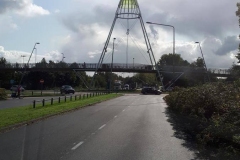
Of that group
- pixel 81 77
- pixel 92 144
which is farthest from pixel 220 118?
pixel 81 77

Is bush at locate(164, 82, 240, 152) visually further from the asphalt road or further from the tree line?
the tree line

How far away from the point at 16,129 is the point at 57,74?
97.1 meters

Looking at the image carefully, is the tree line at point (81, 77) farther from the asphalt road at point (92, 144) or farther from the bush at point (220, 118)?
the asphalt road at point (92, 144)

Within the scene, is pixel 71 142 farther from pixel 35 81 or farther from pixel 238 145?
pixel 35 81

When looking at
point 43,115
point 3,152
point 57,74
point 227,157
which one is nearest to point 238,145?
point 227,157

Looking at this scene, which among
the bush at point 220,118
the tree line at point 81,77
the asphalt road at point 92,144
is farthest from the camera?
the tree line at point 81,77

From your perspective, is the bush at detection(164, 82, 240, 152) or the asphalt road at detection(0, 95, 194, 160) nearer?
the asphalt road at detection(0, 95, 194, 160)

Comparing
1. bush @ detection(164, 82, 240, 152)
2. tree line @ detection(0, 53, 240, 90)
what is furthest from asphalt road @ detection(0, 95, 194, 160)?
tree line @ detection(0, 53, 240, 90)

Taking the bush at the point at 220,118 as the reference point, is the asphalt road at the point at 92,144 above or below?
below

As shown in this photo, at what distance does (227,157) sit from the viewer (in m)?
9.55

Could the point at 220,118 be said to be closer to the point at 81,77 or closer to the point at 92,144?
the point at 92,144

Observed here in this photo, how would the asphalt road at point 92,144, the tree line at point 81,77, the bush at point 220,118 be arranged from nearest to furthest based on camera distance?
the asphalt road at point 92,144, the bush at point 220,118, the tree line at point 81,77

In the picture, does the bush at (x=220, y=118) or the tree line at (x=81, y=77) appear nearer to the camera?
the bush at (x=220, y=118)

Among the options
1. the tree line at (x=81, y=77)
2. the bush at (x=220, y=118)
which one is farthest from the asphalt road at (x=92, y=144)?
the tree line at (x=81, y=77)
